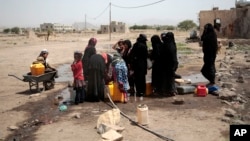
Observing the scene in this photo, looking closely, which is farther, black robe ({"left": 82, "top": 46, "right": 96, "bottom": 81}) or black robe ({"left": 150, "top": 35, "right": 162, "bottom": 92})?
black robe ({"left": 150, "top": 35, "right": 162, "bottom": 92})

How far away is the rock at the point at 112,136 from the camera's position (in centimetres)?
557

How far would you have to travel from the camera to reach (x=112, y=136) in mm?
5625

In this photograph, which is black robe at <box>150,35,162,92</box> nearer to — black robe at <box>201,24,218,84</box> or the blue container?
the blue container

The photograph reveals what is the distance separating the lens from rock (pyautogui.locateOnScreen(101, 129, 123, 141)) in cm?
557

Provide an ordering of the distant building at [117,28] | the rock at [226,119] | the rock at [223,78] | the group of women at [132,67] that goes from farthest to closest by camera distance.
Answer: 1. the distant building at [117,28]
2. the rock at [223,78]
3. the group of women at [132,67]
4. the rock at [226,119]

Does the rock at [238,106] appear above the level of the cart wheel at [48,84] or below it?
below

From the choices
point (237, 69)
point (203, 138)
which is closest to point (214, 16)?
point (237, 69)

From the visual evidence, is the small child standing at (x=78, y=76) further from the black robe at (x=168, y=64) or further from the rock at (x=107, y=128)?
the rock at (x=107, y=128)

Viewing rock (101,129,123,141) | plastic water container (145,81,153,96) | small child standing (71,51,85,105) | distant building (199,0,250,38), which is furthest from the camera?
distant building (199,0,250,38)

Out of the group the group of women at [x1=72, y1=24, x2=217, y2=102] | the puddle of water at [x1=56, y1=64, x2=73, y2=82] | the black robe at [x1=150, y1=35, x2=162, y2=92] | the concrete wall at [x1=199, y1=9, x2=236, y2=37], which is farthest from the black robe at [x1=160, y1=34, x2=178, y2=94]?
the concrete wall at [x1=199, y1=9, x2=236, y2=37]

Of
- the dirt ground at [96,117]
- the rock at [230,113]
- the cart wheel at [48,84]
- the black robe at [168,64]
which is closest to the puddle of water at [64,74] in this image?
the cart wheel at [48,84]

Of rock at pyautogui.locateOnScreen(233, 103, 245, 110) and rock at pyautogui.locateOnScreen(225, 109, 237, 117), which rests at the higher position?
rock at pyautogui.locateOnScreen(225, 109, 237, 117)

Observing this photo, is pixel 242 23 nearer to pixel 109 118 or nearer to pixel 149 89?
pixel 149 89

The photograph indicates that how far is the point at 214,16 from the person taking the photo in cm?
2958
